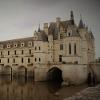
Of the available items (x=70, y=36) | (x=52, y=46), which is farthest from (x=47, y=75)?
(x=70, y=36)

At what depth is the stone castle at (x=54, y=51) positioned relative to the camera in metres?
30.4

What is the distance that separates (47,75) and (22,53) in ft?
31.7

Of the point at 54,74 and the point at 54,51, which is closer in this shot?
the point at 54,74

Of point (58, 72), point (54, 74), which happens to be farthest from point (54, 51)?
point (54, 74)

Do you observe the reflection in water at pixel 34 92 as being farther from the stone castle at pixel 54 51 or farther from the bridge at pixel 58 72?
the stone castle at pixel 54 51

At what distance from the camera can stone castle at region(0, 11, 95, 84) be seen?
30.4 metres

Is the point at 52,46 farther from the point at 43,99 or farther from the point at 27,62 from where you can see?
the point at 43,99

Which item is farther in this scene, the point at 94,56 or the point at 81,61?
the point at 94,56

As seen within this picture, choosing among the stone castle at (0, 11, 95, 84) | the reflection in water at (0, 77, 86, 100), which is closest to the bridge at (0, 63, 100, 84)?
the stone castle at (0, 11, 95, 84)

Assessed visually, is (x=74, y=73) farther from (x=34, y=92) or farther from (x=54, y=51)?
(x=54, y=51)

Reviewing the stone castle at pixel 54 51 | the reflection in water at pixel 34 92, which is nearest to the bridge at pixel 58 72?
the stone castle at pixel 54 51

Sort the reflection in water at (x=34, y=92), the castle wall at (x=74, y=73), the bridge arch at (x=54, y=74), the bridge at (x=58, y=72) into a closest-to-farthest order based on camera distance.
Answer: the reflection in water at (x=34, y=92)
the castle wall at (x=74, y=73)
the bridge at (x=58, y=72)
the bridge arch at (x=54, y=74)

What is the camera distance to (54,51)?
1380 inches

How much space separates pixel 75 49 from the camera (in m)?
30.8
